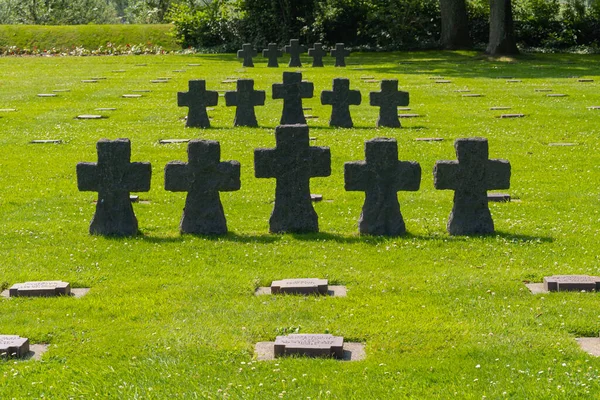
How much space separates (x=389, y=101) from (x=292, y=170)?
30.7ft

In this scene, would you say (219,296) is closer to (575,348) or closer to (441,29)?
(575,348)

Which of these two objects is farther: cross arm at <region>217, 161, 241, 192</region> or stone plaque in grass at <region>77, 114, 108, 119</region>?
stone plaque in grass at <region>77, 114, 108, 119</region>

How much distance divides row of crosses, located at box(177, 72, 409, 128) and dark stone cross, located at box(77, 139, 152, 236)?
9257mm

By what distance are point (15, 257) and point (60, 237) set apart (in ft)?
2.68

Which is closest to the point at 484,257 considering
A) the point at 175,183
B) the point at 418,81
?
the point at 175,183

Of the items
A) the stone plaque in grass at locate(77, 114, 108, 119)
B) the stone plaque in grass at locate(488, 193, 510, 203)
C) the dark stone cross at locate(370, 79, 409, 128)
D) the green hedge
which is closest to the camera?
the stone plaque in grass at locate(488, 193, 510, 203)

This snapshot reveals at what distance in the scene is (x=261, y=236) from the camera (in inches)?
434

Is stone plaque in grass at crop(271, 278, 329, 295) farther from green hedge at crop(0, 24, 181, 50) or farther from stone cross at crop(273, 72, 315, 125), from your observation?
green hedge at crop(0, 24, 181, 50)

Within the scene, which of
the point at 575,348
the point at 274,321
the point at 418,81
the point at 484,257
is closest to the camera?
the point at 575,348

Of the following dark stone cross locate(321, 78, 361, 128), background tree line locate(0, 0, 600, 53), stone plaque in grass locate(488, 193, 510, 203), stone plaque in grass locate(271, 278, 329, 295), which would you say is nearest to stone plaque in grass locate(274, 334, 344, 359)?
stone plaque in grass locate(271, 278, 329, 295)

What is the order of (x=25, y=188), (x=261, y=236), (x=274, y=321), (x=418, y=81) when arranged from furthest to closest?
1. (x=418, y=81)
2. (x=25, y=188)
3. (x=261, y=236)
4. (x=274, y=321)

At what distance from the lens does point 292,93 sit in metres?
20.4

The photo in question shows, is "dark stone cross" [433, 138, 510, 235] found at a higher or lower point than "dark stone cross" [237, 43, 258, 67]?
higher

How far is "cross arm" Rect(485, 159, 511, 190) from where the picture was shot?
429 inches
